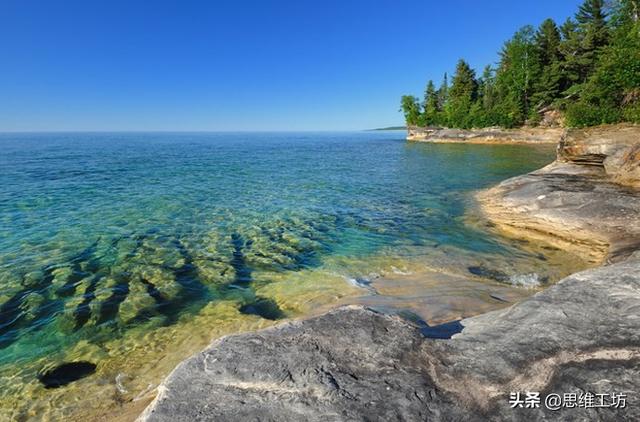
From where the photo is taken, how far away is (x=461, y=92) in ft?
305

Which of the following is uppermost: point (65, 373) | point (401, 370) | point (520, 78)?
point (520, 78)

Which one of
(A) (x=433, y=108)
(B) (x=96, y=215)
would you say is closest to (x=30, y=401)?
(B) (x=96, y=215)

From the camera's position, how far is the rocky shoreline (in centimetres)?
333

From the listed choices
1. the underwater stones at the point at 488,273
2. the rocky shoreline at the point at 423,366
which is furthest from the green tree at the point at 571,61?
the rocky shoreline at the point at 423,366

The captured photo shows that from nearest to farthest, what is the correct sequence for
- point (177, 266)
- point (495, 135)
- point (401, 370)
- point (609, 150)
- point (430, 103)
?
point (401, 370), point (177, 266), point (609, 150), point (495, 135), point (430, 103)

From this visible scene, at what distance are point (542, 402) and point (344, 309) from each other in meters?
2.59

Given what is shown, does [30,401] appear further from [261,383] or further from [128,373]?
[261,383]

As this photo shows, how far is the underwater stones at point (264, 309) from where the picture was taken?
836 cm

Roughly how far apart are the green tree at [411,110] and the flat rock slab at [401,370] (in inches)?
4184

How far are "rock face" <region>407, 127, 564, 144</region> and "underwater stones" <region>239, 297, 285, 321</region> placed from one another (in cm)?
6260

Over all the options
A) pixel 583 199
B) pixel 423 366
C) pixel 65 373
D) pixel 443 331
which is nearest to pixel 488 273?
pixel 443 331

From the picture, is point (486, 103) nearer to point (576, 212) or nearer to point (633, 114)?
point (633, 114)

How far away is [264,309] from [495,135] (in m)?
76.9

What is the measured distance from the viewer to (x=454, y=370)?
3789 mm
